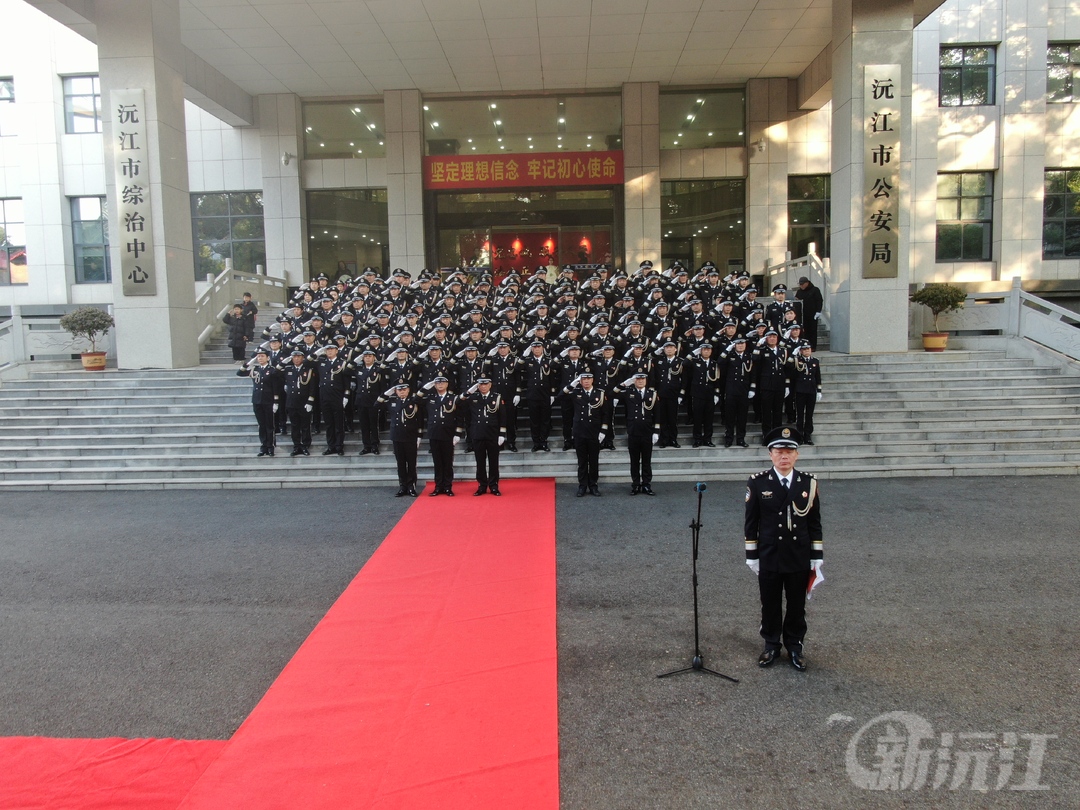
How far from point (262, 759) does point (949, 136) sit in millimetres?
22594

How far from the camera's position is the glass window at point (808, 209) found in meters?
20.8

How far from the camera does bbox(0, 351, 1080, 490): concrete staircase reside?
1055 cm

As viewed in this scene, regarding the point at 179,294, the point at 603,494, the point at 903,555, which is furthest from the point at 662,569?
the point at 179,294

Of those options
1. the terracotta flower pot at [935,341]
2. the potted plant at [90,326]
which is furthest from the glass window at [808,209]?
the potted plant at [90,326]

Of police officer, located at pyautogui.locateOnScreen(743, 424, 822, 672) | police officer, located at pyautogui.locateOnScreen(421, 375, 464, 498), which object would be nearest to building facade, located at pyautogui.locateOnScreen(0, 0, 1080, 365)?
police officer, located at pyautogui.locateOnScreen(421, 375, 464, 498)

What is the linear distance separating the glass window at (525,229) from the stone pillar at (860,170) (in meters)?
7.91

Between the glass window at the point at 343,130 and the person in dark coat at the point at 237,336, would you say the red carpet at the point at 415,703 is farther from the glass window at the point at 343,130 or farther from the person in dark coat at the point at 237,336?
the glass window at the point at 343,130

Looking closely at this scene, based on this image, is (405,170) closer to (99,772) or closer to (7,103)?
(7,103)

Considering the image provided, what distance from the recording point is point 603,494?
9.61 meters

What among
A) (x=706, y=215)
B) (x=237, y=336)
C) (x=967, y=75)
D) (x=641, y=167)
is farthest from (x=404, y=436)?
(x=967, y=75)

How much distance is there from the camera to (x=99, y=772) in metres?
3.67

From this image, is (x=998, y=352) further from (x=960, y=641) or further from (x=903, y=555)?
(x=960, y=641)

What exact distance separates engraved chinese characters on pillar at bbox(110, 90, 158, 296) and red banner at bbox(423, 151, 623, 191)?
8736mm

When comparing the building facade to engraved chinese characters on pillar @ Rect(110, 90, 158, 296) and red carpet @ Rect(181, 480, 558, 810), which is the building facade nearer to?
engraved chinese characters on pillar @ Rect(110, 90, 158, 296)
